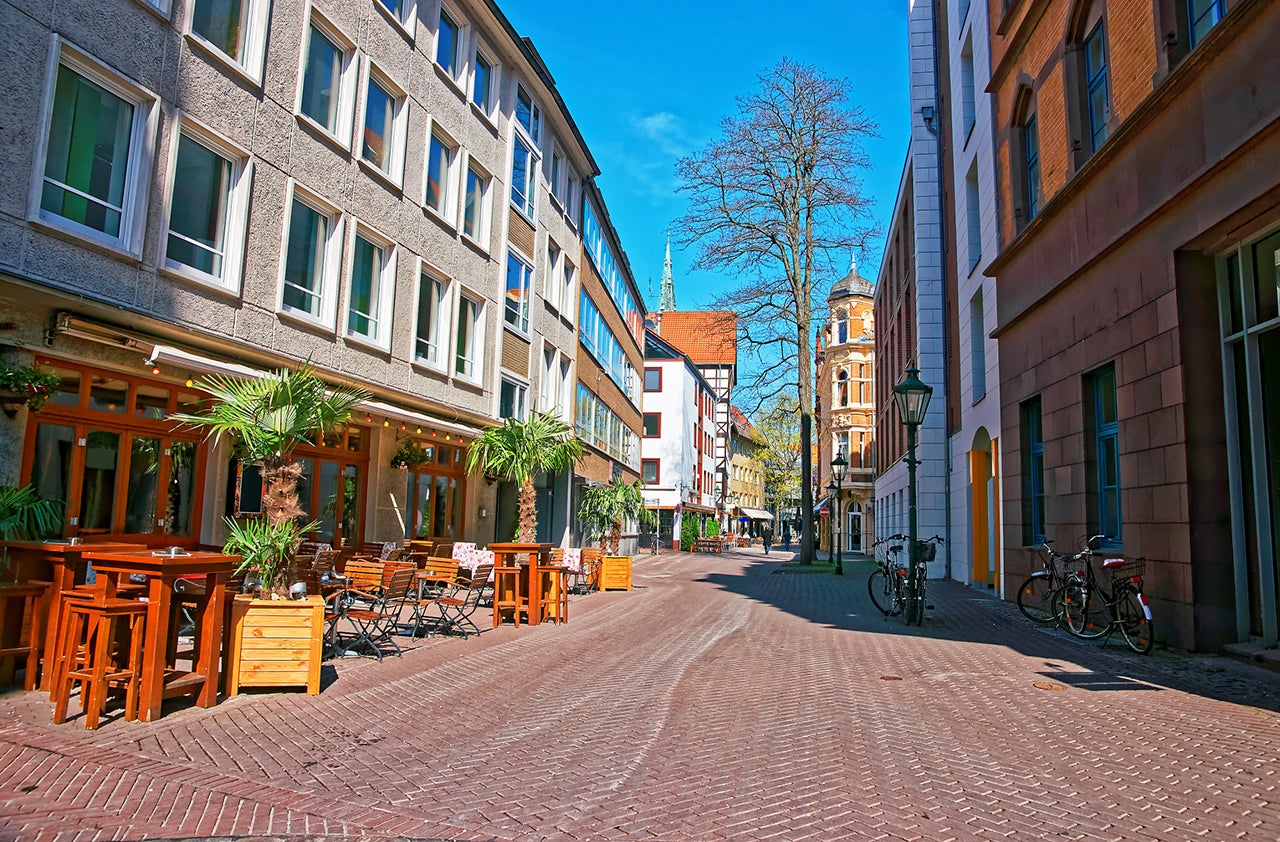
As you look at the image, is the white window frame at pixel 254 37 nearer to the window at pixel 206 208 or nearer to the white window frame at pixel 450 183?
the window at pixel 206 208

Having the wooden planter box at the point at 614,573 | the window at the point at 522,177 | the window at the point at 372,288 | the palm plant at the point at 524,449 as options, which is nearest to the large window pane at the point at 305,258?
the window at the point at 372,288

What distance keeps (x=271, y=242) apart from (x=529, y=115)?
1202 cm

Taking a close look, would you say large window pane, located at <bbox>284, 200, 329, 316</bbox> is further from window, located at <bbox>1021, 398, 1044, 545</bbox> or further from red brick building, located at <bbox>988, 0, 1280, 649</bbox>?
window, located at <bbox>1021, 398, 1044, 545</bbox>

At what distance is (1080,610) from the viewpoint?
10.8 metres

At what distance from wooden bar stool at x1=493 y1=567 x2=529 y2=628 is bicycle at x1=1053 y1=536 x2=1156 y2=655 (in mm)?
7068

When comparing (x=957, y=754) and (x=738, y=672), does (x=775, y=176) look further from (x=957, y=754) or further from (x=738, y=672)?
(x=957, y=754)

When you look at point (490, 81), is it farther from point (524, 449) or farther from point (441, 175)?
point (524, 449)

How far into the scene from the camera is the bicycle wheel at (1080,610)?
10.5 metres

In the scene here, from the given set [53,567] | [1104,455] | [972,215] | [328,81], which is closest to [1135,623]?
[1104,455]

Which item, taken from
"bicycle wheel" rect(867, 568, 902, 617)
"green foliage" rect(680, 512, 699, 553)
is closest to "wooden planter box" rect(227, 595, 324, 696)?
"bicycle wheel" rect(867, 568, 902, 617)

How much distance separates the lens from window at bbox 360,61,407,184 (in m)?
15.8

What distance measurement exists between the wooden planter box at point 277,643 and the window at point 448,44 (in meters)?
14.1

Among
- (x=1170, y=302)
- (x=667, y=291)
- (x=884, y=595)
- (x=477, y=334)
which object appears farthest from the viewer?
(x=667, y=291)

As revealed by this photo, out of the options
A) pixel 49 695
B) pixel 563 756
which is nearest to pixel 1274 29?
pixel 563 756
